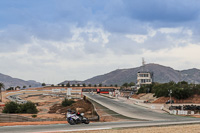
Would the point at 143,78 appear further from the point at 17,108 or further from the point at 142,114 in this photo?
the point at 17,108

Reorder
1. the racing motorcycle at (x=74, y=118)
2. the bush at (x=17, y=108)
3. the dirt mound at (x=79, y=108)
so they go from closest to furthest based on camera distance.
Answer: the racing motorcycle at (x=74, y=118) < the bush at (x=17, y=108) < the dirt mound at (x=79, y=108)

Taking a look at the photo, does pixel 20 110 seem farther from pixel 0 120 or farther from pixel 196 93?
pixel 196 93

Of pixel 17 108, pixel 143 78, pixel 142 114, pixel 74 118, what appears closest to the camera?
pixel 74 118

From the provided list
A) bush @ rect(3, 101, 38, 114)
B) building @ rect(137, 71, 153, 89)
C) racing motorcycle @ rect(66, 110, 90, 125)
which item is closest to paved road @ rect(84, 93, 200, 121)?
racing motorcycle @ rect(66, 110, 90, 125)

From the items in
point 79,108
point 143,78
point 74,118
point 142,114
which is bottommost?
point 142,114

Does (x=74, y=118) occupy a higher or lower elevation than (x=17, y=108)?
higher

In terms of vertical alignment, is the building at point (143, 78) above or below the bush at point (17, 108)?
above

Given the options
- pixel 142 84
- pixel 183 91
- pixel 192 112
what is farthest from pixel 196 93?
pixel 142 84

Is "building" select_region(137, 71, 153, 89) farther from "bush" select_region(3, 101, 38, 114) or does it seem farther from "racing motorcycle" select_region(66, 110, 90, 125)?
"racing motorcycle" select_region(66, 110, 90, 125)

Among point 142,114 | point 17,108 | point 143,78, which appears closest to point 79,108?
point 17,108

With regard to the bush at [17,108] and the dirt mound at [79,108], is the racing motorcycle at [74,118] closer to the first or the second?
the dirt mound at [79,108]

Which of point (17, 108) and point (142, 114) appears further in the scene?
point (17, 108)

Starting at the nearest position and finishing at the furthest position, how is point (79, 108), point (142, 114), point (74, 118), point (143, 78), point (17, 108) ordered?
point (74, 118) → point (142, 114) → point (17, 108) → point (79, 108) → point (143, 78)

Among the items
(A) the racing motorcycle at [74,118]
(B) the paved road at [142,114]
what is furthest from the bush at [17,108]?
(A) the racing motorcycle at [74,118]
